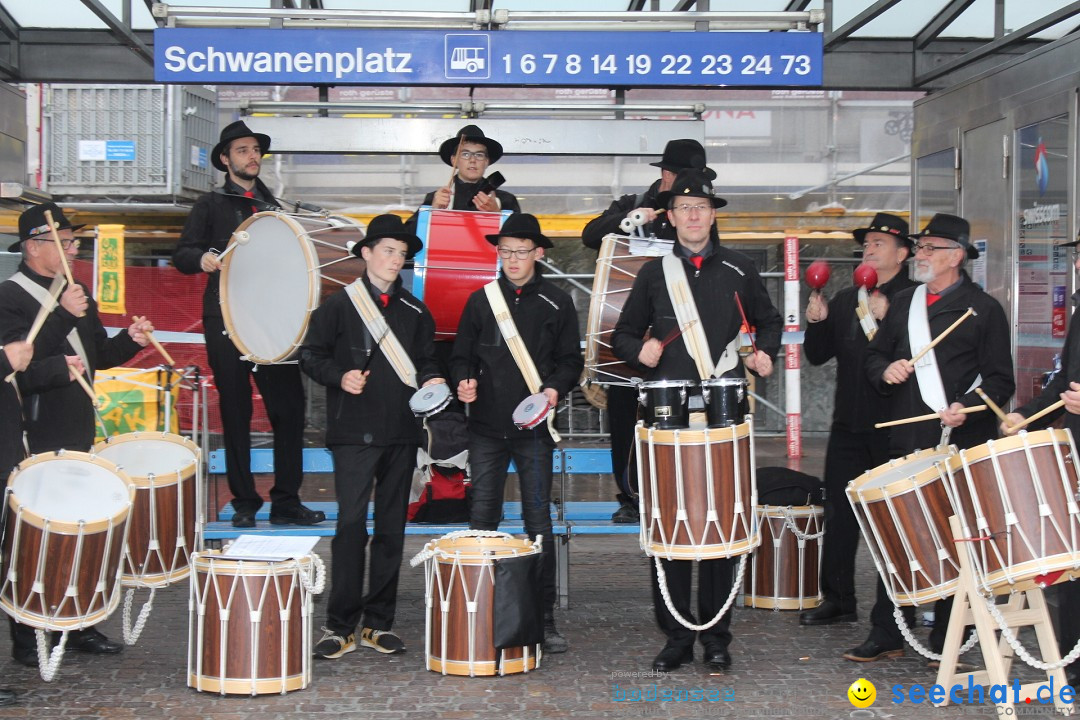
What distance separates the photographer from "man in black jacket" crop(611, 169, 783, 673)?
5.71 meters

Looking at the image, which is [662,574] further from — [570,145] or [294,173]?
[294,173]

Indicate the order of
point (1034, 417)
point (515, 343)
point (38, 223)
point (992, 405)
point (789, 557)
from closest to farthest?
point (1034, 417) < point (992, 405) < point (38, 223) < point (515, 343) < point (789, 557)

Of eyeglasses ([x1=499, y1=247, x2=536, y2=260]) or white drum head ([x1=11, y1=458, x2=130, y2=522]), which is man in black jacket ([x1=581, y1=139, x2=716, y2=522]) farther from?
white drum head ([x1=11, y1=458, x2=130, y2=522])

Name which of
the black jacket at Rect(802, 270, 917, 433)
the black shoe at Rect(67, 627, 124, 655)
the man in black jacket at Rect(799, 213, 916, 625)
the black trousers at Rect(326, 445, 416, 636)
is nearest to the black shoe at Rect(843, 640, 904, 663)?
the man in black jacket at Rect(799, 213, 916, 625)

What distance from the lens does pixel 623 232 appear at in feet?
22.1

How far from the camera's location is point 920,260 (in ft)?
19.2

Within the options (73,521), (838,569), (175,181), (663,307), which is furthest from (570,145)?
(175,181)

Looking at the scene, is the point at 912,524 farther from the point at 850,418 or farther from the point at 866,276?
the point at 866,276

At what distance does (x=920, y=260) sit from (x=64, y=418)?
4.15m

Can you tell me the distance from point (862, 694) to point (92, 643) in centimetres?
366

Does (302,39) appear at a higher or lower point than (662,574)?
higher

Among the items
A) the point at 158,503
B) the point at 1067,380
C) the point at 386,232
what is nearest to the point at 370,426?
the point at 386,232

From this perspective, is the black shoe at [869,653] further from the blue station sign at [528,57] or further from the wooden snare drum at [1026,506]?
the blue station sign at [528,57]

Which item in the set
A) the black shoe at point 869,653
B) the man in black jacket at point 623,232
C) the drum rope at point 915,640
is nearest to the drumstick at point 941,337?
the drum rope at point 915,640
